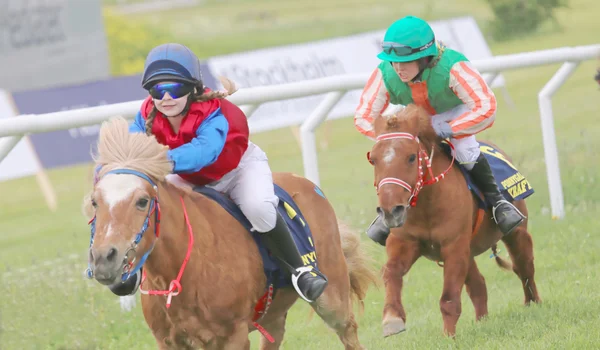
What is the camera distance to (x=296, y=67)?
58.6ft

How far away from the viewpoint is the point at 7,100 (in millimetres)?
15938

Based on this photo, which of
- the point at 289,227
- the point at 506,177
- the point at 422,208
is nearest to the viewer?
the point at 289,227

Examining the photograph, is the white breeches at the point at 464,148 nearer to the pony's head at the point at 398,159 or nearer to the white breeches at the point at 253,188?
the pony's head at the point at 398,159

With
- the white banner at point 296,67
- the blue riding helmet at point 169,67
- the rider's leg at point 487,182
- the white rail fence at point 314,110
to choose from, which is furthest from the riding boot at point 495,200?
the white banner at point 296,67

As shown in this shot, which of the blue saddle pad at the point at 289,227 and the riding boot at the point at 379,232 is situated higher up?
the blue saddle pad at the point at 289,227

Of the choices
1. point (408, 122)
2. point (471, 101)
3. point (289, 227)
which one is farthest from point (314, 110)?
point (289, 227)

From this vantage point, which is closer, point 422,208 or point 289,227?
point 289,227

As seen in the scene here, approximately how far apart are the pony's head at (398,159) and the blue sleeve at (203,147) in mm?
1096

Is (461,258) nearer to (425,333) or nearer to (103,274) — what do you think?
(425,333)

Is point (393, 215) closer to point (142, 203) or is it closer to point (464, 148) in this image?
point (464, 148)

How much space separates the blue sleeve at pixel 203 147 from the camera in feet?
14.4

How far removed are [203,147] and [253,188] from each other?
20.0 inches

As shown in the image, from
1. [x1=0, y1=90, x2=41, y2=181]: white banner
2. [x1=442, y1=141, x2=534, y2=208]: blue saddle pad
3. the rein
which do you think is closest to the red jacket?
the rein

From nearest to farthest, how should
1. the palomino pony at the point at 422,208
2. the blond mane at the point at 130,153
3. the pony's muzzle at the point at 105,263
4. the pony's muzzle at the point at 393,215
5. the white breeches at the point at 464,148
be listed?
the pony's muzzle at the point at 105,263
the blond mane at the point at 130,153
the pony's muzzle at the point at 393,215
the palomino pony at the point at 422,208
the white breeches at the point at 464,148
